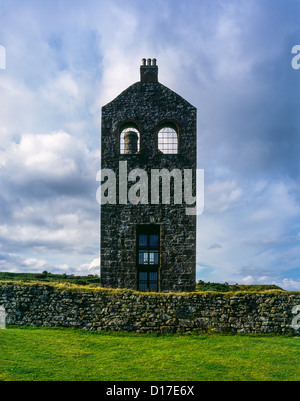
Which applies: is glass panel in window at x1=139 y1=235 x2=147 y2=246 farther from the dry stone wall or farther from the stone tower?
the dry stone wall

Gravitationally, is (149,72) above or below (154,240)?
above

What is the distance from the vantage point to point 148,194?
17781 mm

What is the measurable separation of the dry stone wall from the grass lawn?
41cm

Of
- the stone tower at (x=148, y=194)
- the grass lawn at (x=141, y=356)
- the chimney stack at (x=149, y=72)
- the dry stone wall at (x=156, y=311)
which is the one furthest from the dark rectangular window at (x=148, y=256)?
the chimney stack at (x=149, y=72)

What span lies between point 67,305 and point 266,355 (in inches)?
294

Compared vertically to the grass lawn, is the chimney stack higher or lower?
higher

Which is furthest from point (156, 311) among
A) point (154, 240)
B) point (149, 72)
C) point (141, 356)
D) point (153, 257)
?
point (149, 72)

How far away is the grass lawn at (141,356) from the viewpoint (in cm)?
831

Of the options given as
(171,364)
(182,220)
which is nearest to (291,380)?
(171,364)

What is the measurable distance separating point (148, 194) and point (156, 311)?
6564 mm

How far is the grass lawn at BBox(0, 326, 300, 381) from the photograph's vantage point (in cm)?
831

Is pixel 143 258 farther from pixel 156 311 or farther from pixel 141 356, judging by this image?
pixel 141 356

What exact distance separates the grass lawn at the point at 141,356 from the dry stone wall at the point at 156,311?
0.41 meters

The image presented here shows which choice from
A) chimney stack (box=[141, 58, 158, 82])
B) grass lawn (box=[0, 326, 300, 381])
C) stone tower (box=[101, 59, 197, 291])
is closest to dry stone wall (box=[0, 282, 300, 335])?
grass lawn (box=[0, 326, 300, 381])
